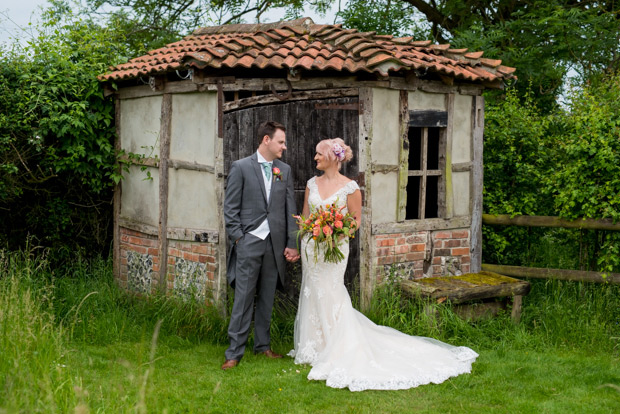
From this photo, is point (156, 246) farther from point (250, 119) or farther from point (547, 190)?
point (547, 190)

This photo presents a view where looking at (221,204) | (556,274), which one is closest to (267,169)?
(221,204)

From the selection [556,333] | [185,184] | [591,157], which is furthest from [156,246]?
[591,157]

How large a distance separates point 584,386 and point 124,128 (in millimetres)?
6498

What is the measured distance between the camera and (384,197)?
24.6 ft

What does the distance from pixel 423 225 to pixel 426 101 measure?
1.51 m

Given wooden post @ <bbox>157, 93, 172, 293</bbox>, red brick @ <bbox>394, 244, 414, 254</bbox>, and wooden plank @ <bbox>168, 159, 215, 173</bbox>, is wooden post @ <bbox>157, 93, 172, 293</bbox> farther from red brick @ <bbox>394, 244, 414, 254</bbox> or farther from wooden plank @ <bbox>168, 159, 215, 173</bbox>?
red brick @ <bbox>394, 244, 414, 254</bbox>

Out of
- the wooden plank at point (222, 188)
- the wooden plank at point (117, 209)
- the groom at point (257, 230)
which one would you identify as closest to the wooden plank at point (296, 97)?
the wooden plank at point (222, 188)

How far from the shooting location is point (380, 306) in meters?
7.17

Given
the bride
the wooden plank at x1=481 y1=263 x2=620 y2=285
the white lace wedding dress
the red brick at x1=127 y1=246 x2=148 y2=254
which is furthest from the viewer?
the red brick at x1=127 y1=246 x2=148 y2=254

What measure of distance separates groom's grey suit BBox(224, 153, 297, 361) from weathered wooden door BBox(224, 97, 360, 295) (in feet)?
3.66

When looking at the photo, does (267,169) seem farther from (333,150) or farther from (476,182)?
(476,182)

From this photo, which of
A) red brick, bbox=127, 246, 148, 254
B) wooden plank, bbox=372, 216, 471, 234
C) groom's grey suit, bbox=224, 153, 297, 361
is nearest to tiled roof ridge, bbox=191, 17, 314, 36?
wooden plank, bbox=372, 216, 471, 234

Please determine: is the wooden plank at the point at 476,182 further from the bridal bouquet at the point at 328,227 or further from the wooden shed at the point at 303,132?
the bridal bouquet at the point at 328,227

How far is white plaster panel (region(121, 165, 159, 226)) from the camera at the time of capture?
841 centimetres
